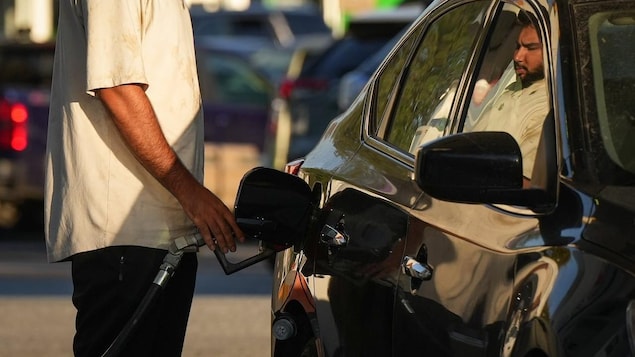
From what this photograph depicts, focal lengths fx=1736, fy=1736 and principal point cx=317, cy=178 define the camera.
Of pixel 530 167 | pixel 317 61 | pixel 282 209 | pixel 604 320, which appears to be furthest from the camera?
pixel 317 61

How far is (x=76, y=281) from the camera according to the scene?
4.52m

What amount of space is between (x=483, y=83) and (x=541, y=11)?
34 cm

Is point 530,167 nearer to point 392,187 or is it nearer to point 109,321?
point 392,187

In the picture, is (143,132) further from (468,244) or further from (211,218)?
(468,244)

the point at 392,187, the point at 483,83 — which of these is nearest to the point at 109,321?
the point at 392,187

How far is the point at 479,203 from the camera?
133 inches

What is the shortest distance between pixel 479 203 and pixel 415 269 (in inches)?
16.8

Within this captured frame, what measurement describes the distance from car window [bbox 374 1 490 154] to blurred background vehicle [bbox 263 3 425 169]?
28.8 ft

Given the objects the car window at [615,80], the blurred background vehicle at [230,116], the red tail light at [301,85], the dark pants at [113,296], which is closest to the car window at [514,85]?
the car window at [615,80]

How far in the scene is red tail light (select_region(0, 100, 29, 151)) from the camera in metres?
15.4

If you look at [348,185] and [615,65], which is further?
[348,185]

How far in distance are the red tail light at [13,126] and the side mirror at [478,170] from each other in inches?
485

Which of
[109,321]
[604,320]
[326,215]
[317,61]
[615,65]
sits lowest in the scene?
[317,61]

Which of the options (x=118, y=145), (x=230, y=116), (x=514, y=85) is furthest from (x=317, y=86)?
(x=514, y=85)
